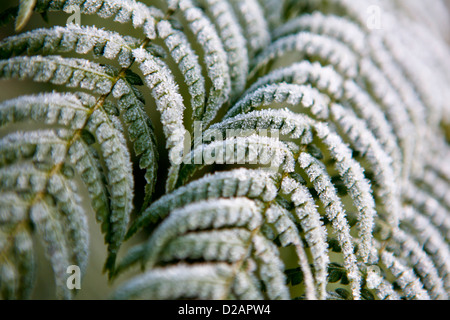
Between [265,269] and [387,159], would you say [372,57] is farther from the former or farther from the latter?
[265,269]

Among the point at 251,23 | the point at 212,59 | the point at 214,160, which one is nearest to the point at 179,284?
the point at 214,160

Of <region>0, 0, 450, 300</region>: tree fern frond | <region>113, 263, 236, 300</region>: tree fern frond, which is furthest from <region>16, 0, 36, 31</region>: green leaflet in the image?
<region>113, 263, 236, 300</region>: tree fern frond

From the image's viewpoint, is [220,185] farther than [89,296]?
No

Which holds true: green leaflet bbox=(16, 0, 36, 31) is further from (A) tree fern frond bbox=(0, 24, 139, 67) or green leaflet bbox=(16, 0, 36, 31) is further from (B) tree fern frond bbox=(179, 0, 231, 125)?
(B) tree fern frond bbox=(179, 0, 231, 125)

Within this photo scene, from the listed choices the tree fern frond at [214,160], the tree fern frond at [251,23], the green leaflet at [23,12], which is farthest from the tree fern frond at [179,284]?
the tree fern frond at [251,23]

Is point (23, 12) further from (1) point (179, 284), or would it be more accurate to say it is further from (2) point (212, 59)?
(1) point (179, 284)

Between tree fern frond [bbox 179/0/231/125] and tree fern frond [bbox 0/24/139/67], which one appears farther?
tree fern frond [bbox 179/0/231/125]

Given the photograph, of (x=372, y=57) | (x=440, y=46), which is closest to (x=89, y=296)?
(x=372, y=57)

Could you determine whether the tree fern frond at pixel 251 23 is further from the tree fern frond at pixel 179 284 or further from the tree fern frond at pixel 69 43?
the tree fern frond at pixel 179 284

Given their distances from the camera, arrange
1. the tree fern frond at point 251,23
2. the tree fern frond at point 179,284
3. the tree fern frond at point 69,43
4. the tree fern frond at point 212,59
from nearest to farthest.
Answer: the tree fern frond at point 179,284 → the tree fern frond at point 69,43 → the tree fern frond at point 212,59 → the tree fern frond at point 251,23

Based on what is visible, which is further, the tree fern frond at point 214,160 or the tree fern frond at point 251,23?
the tree fern frond at point 251,23

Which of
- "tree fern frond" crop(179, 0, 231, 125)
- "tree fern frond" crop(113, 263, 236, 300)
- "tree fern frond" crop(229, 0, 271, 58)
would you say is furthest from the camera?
Answer: "tree fern frond" crop(229, 0, 271, 58)
